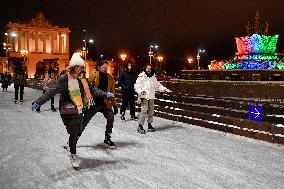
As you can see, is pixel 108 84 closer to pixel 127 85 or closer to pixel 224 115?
pixel 224 115

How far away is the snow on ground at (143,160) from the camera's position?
5922 millimetres

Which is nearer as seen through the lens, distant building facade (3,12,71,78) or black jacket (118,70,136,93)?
black jacket (118,70,136,93)

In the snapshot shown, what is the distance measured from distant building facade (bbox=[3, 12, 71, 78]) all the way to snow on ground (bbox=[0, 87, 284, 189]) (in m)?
101

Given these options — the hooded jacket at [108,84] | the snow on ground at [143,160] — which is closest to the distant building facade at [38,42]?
the snow on ground at [143,160]

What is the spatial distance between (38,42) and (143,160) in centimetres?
11619

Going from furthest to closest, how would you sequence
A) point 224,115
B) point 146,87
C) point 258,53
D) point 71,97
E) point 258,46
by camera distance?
1. point 258,46
2. point 258,53
3. point 224,115
4. point 146,87
5. point 71,97

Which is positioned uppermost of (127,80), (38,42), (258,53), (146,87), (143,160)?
(38,42)

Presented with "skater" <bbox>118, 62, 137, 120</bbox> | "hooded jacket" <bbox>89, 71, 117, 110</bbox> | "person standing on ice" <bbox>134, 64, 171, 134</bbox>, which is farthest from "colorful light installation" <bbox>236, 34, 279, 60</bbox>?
"hooded jacket" <bbox>89, 71, 117, 110</bbox>

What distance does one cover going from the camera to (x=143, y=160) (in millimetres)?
7363

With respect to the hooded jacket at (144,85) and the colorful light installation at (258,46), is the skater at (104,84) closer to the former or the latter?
the hooded jacket at (144,85)

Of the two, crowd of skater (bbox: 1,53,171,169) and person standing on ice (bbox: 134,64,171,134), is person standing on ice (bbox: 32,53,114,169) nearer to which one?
crowd of skater (bbox: 1,53,171,169)

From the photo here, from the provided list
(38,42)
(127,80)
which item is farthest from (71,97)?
(38,42)

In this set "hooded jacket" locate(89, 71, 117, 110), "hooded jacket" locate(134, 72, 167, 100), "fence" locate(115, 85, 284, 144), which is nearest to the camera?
"hooded jacket" locate(89, 71, 117, 110)

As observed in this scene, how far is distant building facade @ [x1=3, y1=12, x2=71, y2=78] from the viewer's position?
367 feet
